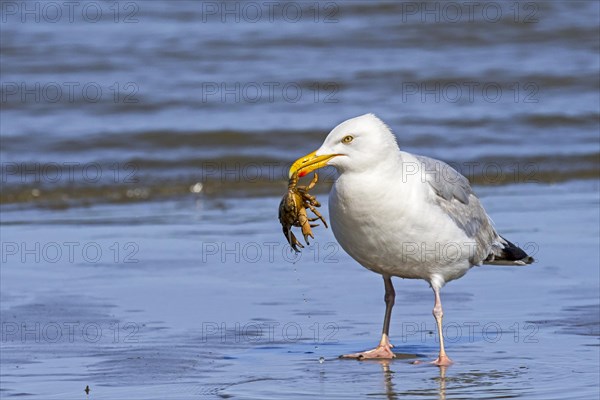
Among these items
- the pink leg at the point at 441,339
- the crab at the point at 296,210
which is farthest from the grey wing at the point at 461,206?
the crab at the point at 296,210

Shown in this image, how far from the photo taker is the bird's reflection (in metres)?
5.72

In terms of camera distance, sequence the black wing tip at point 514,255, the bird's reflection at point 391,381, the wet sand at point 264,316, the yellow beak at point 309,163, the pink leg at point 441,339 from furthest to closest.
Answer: the black wing tip at point 514,255, the pink leg at point 441,339, the yellow beak at point 309,163, the wet sand at point 264,316, the bird's reflection at point 391,381

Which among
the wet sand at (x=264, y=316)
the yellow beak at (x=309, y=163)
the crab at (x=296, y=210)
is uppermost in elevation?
the yellow beak at (x=309, y=163)

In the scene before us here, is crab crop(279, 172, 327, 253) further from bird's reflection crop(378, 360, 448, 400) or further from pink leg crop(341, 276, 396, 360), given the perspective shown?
bird's reflection crop(378, 360, 448, 400)

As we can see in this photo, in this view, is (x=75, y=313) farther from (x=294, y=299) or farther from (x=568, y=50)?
(x=568, y=50)

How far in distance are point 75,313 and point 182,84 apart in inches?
407

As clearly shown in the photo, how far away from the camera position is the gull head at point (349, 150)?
6195 mm

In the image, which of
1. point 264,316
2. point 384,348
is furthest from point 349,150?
point 264,316

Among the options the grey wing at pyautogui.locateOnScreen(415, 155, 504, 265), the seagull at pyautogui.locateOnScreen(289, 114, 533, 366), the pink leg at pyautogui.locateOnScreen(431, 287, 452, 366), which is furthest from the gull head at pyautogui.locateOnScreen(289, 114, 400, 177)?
the pink leg at pyautogui.locateOnScreen(431, 287, 452, 366)

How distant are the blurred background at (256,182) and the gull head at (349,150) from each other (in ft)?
3.30

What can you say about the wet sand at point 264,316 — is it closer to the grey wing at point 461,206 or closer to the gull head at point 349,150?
the grey wing at point 461,206

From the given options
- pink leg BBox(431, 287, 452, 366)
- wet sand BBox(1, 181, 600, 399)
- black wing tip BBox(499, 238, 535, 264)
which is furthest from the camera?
black wing tip BBox(499, 238, 535, 264)

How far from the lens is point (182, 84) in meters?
17.6

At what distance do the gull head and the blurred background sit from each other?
39.6 inches
